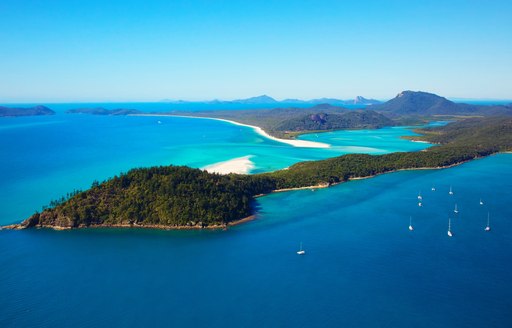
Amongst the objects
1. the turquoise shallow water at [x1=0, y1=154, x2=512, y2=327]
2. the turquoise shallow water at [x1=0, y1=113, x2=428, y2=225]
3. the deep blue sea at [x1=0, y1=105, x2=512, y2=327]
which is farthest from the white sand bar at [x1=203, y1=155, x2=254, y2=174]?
Answer: the turquoise shallow water at [x1=0, y1=154, x2=512, y2=327]

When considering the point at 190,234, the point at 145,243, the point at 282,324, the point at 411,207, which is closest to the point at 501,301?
the point at 282,324

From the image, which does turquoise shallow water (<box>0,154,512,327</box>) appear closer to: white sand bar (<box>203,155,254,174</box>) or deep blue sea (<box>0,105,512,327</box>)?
deep blue sea (<box>0,105,512,327</box>)

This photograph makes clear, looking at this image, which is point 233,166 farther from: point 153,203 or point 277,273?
point 277,273

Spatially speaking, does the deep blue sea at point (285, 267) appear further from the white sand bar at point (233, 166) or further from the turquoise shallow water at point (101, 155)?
the white sand bar at point (233, 166)

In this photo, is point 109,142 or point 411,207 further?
point 109,142

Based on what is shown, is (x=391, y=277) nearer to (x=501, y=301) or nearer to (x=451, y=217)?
(x=501, y=301)

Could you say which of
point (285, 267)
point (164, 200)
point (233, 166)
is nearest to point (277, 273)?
point (285, 267)

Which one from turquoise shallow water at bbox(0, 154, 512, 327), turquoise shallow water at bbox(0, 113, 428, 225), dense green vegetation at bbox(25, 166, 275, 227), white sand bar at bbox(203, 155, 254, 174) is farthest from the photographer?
white sand bar at bbox(203, 155, 254, 174)
